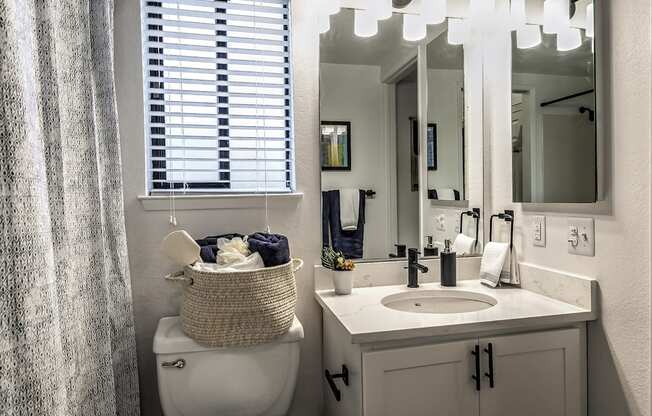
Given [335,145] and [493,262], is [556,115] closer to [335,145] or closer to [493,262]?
[493,262]

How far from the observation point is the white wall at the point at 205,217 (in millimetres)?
1558

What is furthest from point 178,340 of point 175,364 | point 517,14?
point 517,14

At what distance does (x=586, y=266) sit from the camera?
140 centimetres

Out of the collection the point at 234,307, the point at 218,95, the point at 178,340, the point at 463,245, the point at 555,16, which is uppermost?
the point at 555,16

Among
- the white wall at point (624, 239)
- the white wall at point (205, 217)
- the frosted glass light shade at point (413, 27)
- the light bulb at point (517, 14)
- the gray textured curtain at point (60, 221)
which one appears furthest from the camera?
the frosted glass light shade at point (413, 27)

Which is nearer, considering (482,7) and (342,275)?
(342,275)

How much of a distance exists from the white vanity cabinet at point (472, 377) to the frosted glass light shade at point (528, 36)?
1.05 m

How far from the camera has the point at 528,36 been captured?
→ 1631 mm

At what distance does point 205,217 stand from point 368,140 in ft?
2.37

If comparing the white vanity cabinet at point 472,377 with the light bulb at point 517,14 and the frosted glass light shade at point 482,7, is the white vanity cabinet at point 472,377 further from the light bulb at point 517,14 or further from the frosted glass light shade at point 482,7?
the frosted glass light shade at point 482,7

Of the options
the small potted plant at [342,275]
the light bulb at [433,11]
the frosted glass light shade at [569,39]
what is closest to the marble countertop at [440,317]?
the small potted plant at [342,275]

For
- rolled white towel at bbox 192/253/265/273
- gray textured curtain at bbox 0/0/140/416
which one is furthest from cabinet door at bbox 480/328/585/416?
gray textured curtain at bbox 0/0/140/416

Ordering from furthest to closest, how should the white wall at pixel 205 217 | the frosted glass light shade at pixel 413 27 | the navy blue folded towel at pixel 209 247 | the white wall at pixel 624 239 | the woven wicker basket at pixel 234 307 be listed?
the frosted glass light shade at pixel 413 27
the white wall at pixel 205 217
the navy blue folded towel at pixel 209 247
the woven wicker basket at pixel 234 307
the white wall at pixel 624 239

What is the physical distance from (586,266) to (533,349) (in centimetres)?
33
